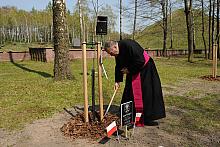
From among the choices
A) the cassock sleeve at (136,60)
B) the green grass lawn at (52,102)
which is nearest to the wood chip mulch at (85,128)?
the green grass lawn at (52,102)

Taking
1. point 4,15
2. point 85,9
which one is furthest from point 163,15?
point 4,15

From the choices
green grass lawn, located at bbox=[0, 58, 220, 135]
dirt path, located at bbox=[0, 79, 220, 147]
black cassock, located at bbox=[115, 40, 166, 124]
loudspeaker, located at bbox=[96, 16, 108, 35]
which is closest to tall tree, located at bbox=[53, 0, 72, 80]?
green grass lawn, located at bbox=[0, 58, 220, 135]

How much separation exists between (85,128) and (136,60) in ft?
5.21

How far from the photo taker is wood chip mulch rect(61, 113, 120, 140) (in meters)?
4.86

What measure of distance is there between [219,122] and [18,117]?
4.27m

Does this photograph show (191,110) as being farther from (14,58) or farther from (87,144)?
(14,58)

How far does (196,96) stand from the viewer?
27.2ft

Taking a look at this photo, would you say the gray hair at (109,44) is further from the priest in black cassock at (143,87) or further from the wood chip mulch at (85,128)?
the wood chip mulch at (85,128)

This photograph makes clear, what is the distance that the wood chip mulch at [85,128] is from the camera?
191 inches

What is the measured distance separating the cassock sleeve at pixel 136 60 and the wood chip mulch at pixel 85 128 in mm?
1160

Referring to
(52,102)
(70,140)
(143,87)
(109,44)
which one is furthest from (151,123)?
(52,102)

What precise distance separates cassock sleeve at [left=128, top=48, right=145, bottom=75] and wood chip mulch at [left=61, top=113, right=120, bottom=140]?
3.81 feet

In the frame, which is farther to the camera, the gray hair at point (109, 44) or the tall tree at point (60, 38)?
the tall tree at point (60, 38)

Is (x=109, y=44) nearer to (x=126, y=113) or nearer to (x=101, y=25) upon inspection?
(x=126, y=113)
